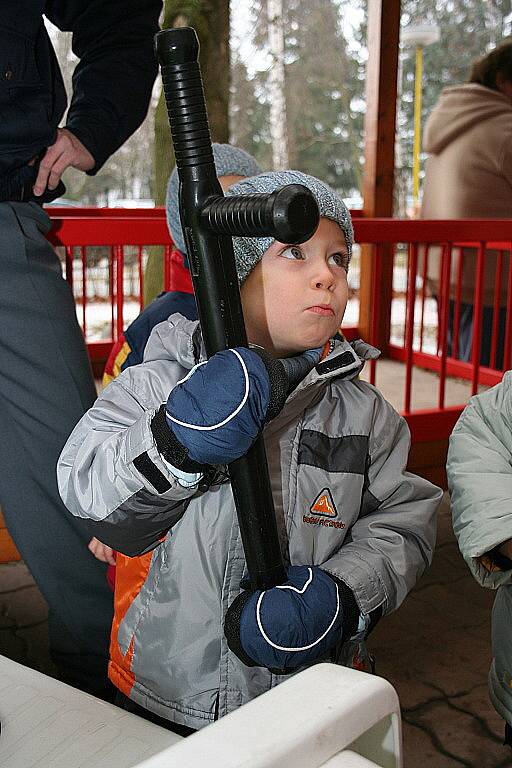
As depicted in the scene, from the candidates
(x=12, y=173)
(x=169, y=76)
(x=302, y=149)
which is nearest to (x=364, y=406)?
(x=169, y=76)

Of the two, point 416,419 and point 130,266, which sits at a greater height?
point 416,419

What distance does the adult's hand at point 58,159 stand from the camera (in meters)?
1.99

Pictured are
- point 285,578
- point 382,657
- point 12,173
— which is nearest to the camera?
point 285,578

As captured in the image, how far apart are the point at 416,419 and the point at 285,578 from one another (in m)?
2.50

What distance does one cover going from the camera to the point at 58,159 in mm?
2021

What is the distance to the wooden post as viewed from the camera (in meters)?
5.64

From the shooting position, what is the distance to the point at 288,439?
1.39 metres

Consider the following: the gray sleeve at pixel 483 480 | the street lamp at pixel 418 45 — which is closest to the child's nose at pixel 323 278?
the gray sleeve at pixel 483 480

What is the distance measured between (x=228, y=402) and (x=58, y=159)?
4.11 ft

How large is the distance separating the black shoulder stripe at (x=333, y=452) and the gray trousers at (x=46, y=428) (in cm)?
72

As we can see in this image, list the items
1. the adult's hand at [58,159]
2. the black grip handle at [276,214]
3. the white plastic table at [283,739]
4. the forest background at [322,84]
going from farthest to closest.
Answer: the forest background at [322,84] → the adult's hand at [58,159] → the black grip handle at [276,214] → the white plastic table at [283,739]

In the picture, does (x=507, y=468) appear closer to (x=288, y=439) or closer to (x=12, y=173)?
(x=288, y=439)

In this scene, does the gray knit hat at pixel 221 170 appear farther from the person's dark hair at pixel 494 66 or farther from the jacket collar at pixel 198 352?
the person's dark hair at pixel 494 66

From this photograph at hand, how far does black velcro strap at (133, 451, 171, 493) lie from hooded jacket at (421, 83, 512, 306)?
4031 mm
